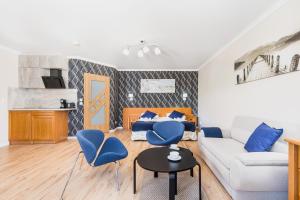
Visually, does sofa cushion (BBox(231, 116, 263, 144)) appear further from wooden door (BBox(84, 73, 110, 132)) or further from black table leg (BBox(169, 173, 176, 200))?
wooden door (BBox(84, 73, 110, 132))

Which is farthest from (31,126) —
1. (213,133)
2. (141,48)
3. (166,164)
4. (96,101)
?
(213,133)

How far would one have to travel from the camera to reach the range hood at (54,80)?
5.06 meters

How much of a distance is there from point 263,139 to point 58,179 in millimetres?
3089

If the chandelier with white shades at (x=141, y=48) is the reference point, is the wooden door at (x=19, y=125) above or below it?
below

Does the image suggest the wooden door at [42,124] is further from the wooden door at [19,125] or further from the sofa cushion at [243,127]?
the sofa cushion at [243,127]

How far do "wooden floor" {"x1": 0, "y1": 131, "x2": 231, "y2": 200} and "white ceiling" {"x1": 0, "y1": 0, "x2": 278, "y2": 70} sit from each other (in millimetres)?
2609

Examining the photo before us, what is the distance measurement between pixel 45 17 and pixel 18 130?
345 cm

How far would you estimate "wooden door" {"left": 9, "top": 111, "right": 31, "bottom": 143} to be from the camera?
464cm

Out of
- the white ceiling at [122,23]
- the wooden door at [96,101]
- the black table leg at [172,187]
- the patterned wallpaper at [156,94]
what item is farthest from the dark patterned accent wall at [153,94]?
the black table leg at [172,187]

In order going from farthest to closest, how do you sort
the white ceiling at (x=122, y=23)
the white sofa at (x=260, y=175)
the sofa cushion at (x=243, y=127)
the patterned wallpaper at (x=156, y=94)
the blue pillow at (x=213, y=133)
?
the patterned wallpaper at (x=156, y=94), the blue pillow at (x=213, y=133), the sofa cushion at (x=243, y=127), the white ceiling at (x=122, y=23), the white sofa at (x=260, y=175)

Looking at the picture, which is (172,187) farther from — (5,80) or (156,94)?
(156,94)

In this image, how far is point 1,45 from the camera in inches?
170

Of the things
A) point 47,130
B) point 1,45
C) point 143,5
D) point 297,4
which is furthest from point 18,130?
point 297,4

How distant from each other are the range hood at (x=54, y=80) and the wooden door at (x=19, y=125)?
1.00 m
